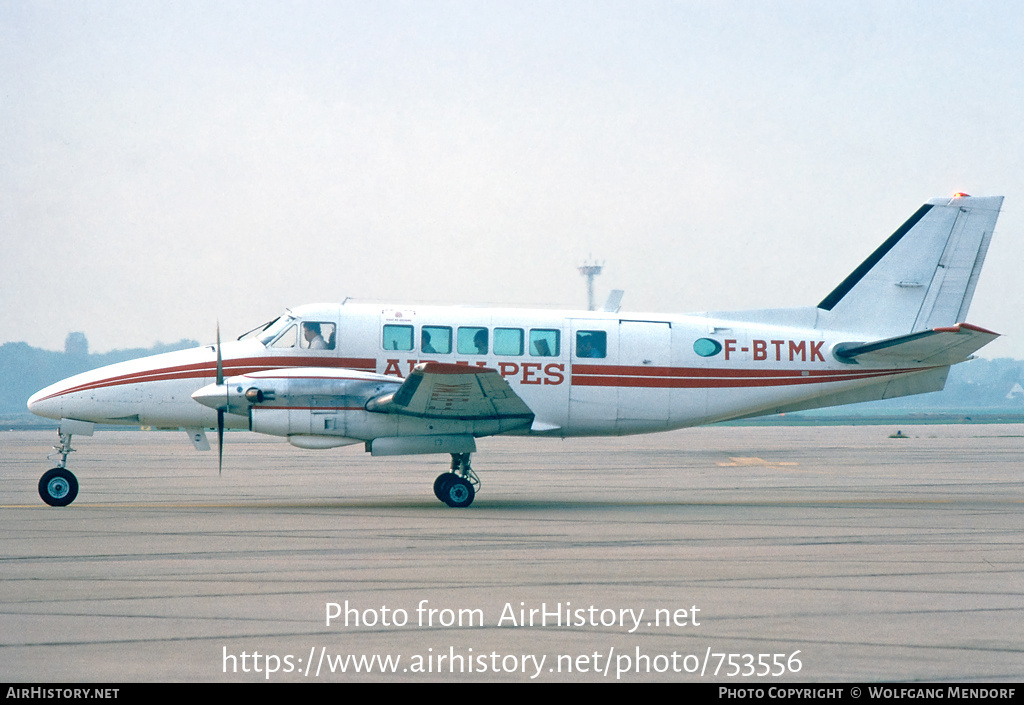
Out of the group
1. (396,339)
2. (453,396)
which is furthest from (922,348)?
(396,339)

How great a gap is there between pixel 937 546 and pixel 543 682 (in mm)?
7276

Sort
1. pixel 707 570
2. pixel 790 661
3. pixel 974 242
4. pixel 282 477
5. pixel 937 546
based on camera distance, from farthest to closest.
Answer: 1. pixel 282 477
2. pixel 974 242
3. pixel 937 546
4. pixel 707 570
5. pixel 790 661

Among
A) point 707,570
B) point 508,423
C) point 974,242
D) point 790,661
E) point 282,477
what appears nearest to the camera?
point 790,661

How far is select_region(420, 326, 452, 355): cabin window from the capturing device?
53.6 ft

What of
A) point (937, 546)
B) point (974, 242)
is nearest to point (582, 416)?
point (937, 546)

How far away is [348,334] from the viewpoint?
16.2 m

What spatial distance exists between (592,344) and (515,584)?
8.29 m

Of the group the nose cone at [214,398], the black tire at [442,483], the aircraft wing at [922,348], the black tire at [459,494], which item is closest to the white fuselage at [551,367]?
the aircraft wing at [922,348]

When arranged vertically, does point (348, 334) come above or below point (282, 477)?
above

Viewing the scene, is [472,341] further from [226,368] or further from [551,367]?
[226,368]

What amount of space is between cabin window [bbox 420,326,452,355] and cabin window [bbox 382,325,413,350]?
0.72ft

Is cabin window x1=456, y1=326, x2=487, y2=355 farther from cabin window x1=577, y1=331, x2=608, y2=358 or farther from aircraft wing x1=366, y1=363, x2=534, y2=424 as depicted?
cabin window x1=577, y1=331, x2=608, y2=358

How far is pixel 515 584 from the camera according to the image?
9.01m
